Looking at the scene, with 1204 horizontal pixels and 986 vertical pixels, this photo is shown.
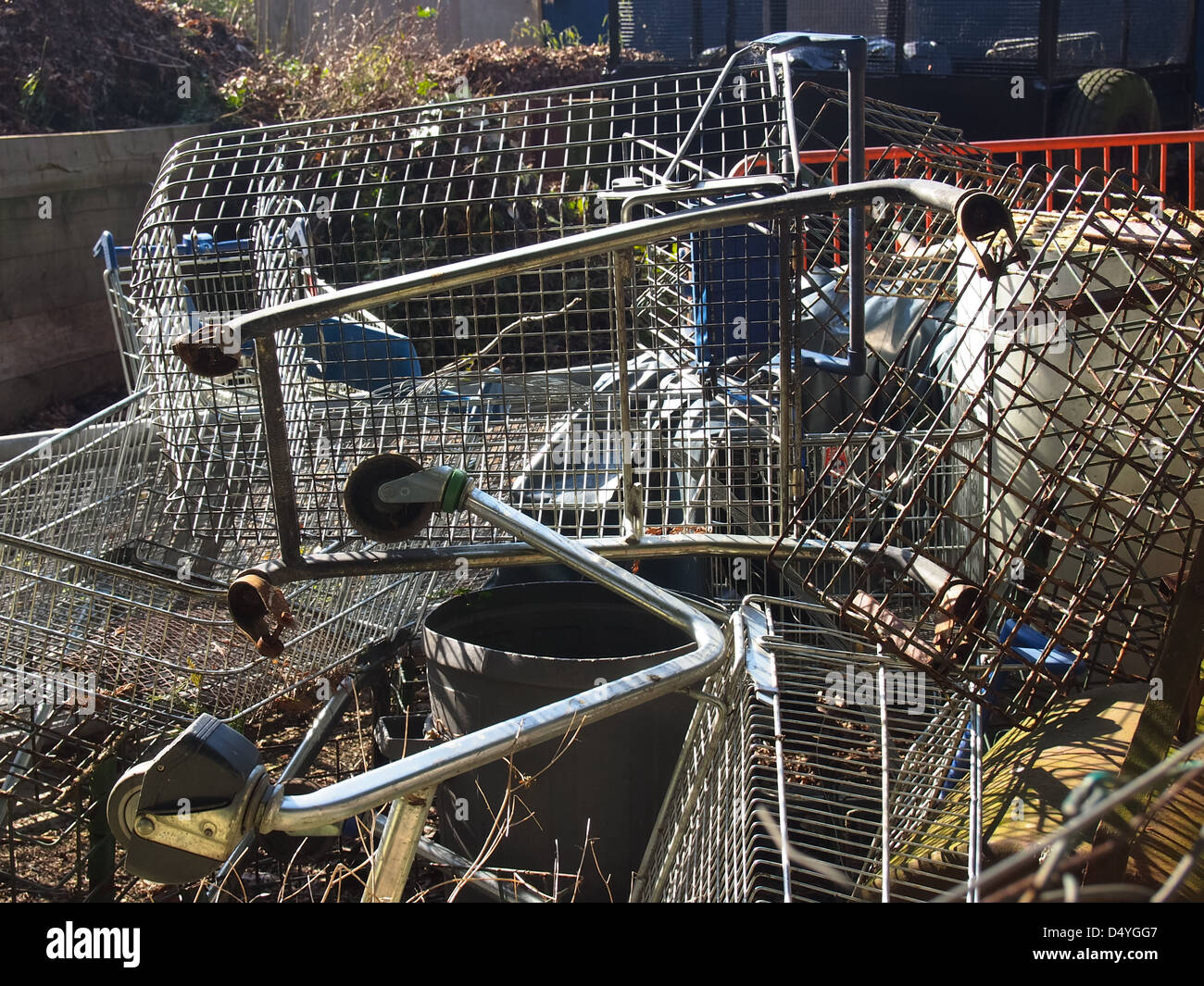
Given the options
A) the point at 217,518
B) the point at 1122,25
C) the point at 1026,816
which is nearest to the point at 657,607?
the point at 1026,816

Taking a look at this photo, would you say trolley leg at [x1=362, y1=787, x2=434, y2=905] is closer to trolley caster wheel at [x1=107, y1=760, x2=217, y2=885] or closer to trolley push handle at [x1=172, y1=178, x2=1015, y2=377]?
trolley caster wheel at [x1=107, y1=760, x2=217, y2=885]

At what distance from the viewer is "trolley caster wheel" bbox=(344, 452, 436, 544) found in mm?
2152

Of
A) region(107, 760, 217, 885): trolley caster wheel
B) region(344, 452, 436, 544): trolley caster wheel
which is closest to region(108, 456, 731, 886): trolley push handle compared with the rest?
region(107, 760, 217, 885): trolley caster wheel

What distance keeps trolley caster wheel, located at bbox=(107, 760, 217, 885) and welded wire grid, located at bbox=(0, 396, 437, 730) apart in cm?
143

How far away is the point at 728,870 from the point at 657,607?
1.56ft

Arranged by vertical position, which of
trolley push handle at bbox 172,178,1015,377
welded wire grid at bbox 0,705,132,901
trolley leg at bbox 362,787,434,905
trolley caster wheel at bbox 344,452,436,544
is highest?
trolley push handle at bbox 172,178,1015,377

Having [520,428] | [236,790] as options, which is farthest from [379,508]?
[520,428]

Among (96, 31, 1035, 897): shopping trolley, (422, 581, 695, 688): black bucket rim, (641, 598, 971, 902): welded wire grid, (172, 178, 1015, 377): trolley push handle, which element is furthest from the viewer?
(422, 581, 695, 688): black bucket rim

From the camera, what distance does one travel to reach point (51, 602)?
2912 millimetres

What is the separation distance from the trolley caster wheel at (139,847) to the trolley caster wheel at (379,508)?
0.96 metres

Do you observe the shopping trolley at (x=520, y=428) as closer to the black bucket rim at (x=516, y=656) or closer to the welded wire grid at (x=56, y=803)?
the black bucket rim at (x=516, y=656)

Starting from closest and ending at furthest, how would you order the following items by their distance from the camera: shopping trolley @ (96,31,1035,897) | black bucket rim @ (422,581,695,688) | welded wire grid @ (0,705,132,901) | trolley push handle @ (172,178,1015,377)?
shopping trolley @ (96,31,1035,897)
trolley push handle @ (172,178,1015,377)
black bucket rim @ (422,581,695,688)
welded wire grid @ (0,705,132,901)

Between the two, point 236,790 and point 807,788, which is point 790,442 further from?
point 236,790

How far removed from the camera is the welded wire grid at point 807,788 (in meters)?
1.85
